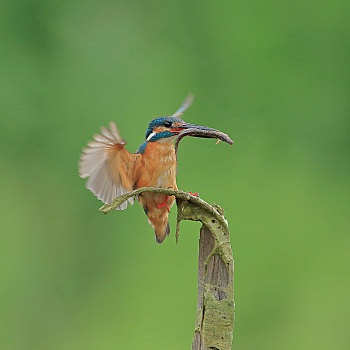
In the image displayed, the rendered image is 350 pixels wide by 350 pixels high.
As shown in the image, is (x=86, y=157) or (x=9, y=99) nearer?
(x=86, y=157)

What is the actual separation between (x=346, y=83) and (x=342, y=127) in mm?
471

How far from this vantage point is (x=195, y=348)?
2166 millimetres

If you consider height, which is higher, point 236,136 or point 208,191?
point 236,136

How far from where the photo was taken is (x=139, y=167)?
8.76 feet

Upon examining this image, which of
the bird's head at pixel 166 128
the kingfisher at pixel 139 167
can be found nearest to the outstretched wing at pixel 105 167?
the kingfisher at pixel 139 167

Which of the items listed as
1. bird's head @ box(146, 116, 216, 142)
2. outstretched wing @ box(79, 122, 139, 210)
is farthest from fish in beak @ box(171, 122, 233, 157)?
outstretched wing @ box(79, 122, 139, 210)

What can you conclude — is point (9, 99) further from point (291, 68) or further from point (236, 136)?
point (291, 68)

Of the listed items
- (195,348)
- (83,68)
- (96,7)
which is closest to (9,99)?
(83,68)

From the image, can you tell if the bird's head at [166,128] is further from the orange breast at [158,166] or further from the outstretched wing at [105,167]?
the outstretched wing at [105,167]

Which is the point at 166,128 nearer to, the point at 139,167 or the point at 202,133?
the point at 139,167

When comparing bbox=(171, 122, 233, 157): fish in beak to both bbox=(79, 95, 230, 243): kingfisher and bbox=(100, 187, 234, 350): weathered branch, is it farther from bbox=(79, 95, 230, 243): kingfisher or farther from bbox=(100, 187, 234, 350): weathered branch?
bbox=(100, 187, 234, 350): weathered branch

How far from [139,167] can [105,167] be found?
0.43 feet

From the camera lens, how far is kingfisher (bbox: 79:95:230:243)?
2607 mm

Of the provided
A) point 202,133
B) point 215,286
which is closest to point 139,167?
point 202,133
